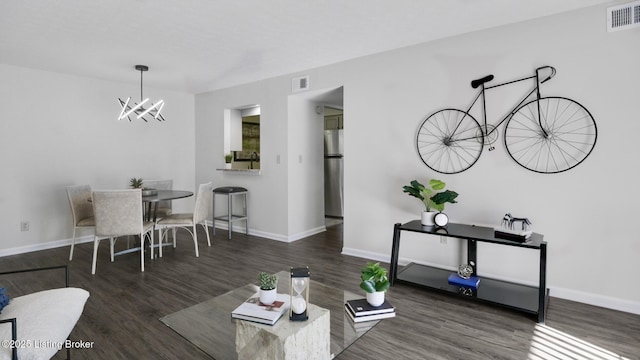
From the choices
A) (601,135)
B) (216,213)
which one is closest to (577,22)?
(601,135)

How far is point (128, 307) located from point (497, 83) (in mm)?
A: 3703

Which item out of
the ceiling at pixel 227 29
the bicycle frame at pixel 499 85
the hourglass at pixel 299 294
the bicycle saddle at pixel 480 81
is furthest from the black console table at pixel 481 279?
the ceiling at pixel 227 29

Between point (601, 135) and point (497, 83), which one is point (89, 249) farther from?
point (601, 135)

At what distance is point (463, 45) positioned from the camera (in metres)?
3.24

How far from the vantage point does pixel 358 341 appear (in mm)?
2240

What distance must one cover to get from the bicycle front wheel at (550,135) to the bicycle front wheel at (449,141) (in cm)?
30

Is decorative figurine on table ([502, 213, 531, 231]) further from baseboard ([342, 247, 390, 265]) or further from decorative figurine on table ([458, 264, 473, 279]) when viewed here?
baseboard ([342, 247, 390, 265])

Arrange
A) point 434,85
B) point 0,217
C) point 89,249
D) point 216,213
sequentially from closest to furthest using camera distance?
point 434,85 < point 0,217 < point 89,249 < point 216,213

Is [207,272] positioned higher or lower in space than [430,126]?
lower

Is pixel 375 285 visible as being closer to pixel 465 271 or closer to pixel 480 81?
pixel 465 271

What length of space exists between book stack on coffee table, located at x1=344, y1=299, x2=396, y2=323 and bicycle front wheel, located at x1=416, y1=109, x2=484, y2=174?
1940 millimetres

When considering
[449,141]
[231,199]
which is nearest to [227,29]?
[449,141]

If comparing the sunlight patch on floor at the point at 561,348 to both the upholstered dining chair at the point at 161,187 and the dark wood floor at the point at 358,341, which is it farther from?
the upholstered dining chair at the point at 161,187

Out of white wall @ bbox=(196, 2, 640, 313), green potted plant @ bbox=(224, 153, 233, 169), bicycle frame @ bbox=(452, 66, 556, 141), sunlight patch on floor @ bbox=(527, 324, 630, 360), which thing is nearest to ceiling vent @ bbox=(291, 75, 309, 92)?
white wall @ bbox=(196, 2, 640, 313)
